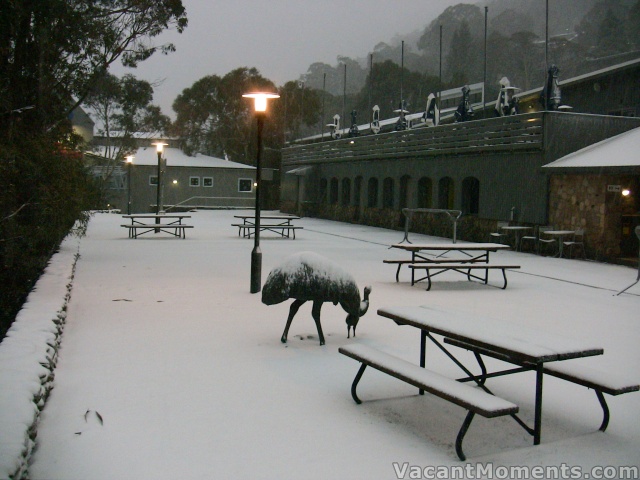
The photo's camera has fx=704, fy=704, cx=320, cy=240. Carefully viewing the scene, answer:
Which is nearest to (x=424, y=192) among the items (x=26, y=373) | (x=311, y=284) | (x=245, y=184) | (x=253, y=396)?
(x=311, y=284)

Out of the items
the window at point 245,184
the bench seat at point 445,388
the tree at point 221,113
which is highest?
the tree at point 221,113

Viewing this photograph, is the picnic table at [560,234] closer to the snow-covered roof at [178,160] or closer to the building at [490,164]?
the building at [490,164]

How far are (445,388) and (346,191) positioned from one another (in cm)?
3194

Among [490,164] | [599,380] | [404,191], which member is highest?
[490,164]

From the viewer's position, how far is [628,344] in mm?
8031

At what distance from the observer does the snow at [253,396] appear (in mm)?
4445

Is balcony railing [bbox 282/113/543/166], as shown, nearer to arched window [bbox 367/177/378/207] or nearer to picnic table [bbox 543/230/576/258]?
arched window [bbox 367/177/378/207]

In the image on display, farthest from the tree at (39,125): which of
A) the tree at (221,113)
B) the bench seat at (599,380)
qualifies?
the tree at (221,113)

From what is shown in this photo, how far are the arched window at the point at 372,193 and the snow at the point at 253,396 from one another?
860 inches

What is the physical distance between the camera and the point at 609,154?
18344mm

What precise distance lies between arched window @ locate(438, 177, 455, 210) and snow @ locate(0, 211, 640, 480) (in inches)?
625

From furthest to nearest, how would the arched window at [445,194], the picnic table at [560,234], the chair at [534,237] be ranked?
the arched window at [445,194]
the chair at [534,237]
the picnic table at [560,234]

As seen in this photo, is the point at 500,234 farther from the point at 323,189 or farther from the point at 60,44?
the point at 323,189

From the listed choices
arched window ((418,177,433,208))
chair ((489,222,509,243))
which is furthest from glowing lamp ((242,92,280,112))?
arched window ((418,177,433,208))
